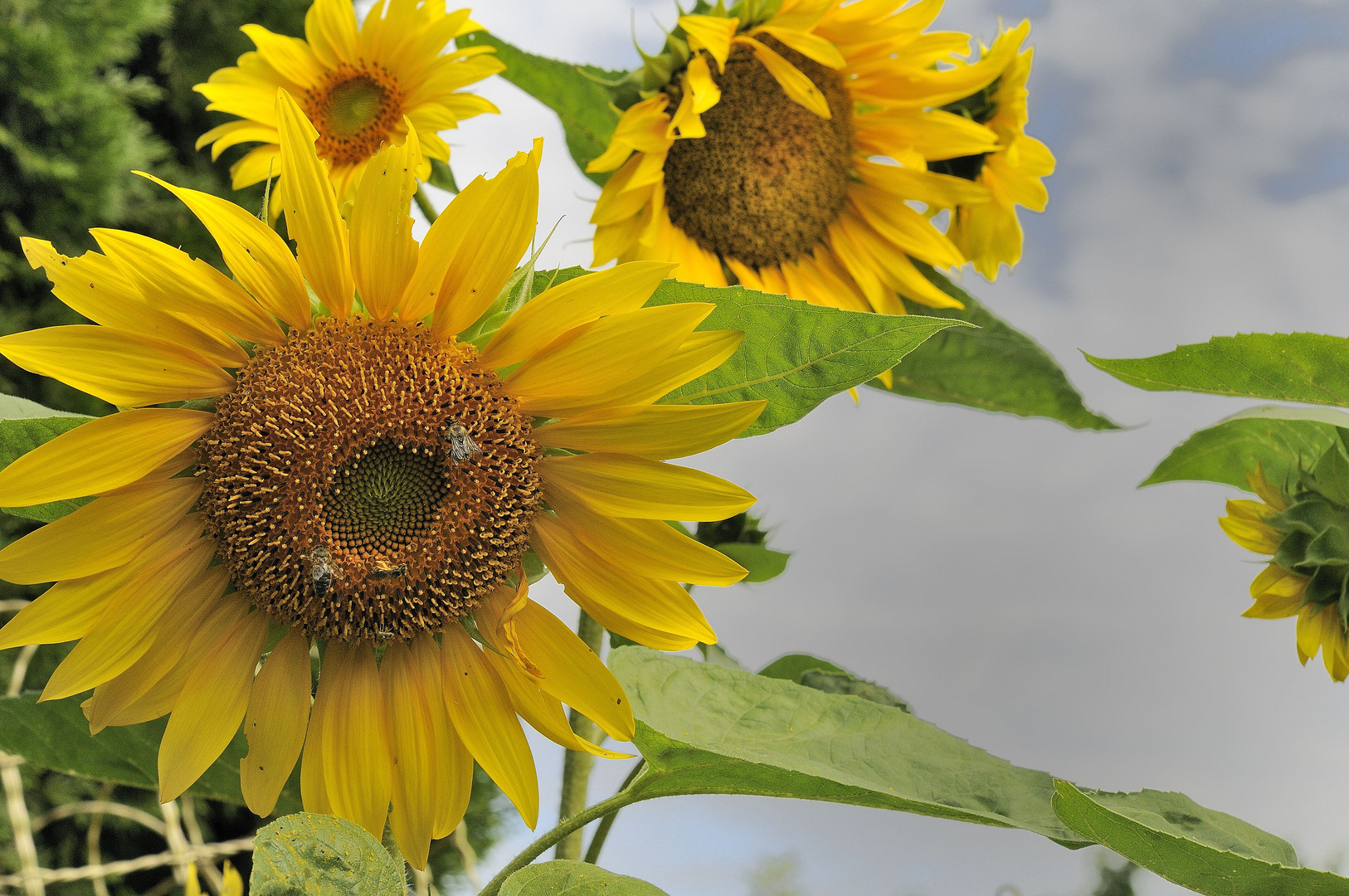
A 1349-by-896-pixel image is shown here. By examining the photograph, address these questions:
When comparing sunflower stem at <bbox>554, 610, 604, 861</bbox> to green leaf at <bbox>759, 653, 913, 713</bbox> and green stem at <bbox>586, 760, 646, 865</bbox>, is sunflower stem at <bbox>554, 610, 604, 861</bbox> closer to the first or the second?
green stem at <bbox>586, 760, 646, 865</bbox>

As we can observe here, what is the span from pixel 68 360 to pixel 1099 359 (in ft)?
1.60

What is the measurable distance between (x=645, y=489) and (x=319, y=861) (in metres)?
0.20

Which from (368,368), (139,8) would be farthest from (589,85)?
(139,8)

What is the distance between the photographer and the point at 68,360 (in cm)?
43

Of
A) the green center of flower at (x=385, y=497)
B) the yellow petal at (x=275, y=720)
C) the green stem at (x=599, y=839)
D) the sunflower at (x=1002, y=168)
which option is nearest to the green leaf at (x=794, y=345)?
the green center of flower at (x=385, y=497)

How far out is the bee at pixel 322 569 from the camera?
1.51ft

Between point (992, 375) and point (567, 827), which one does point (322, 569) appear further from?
point (992, 375)

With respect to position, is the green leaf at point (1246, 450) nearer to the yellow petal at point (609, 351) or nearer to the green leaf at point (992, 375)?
Answer: the green leaf at point (992, 375)

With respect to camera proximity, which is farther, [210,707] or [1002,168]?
[1002,168]

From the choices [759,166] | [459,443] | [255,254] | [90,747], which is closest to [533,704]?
[459,443]

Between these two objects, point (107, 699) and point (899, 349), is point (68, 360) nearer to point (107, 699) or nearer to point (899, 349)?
point (107, 699)

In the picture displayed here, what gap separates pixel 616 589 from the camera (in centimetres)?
48

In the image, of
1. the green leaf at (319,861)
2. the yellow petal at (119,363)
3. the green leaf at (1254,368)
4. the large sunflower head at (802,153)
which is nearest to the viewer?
the green leaf at (319,861)

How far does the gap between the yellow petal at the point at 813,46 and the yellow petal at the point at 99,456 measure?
1.58 ft
